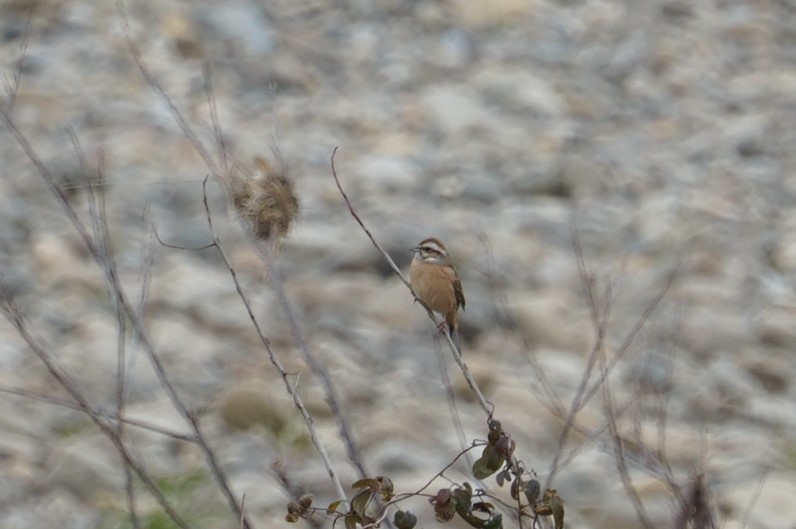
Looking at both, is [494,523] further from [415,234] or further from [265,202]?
[415,234]

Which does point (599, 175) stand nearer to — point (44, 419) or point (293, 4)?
point (293, 4)

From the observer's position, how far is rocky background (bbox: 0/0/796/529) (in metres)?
4.86

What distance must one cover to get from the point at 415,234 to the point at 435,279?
1.74m

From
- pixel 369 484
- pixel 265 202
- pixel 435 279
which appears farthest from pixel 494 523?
pixel 435 279

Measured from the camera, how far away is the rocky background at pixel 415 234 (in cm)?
486

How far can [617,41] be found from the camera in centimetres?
947

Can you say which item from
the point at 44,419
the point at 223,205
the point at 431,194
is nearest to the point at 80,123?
the point at 223,205

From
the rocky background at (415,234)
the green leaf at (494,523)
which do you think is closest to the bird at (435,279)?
the rocky background at (415,234)

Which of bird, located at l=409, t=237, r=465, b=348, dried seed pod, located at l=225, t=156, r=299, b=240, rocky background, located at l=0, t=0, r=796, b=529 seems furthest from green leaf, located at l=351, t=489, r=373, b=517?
bird, located at l=409, t=237, r=465, b=348

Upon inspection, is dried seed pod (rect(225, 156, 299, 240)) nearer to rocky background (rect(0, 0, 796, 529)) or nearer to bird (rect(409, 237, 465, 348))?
rocky background (rect(0, 0, 796, 529))

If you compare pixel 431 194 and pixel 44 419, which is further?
pixel 431 194

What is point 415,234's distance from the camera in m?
6.48

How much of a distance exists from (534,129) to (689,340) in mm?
2392

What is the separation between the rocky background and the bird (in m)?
0.25
